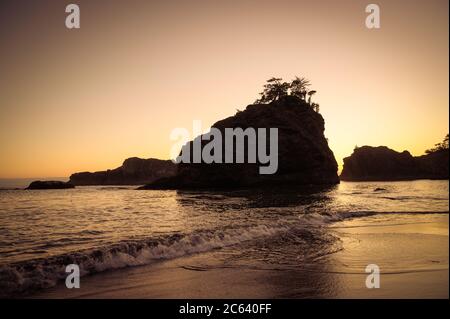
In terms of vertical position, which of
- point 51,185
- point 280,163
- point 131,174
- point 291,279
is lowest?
point 51,185

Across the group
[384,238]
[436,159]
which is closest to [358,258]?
[384,238]

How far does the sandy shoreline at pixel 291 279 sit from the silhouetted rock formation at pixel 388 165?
114049mm

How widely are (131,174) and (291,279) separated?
5636 inches

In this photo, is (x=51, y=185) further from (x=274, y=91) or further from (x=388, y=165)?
(x=388, y=165)

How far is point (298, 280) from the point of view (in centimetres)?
600

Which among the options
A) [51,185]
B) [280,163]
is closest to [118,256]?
[280,163]

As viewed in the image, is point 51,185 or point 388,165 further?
point 388,165

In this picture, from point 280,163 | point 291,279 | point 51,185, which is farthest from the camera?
point 51,185

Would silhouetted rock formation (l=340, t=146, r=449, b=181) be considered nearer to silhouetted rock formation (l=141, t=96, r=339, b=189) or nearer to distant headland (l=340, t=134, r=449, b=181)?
distant headland (l=340, t=134, r=449, b=181)

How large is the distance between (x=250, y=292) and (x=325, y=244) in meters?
5.11

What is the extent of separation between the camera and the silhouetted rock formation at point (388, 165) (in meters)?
107

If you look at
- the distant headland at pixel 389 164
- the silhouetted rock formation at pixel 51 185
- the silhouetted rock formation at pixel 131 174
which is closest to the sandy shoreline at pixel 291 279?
the silhouetted rock formation at pixel 51 185

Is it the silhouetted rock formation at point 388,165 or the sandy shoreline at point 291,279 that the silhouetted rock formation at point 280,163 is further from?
the silhouetted rock formation at point 388,165

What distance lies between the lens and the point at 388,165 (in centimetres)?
11081
